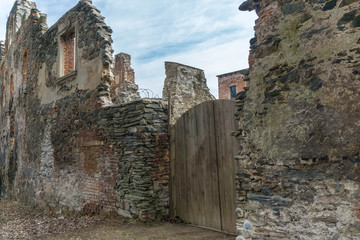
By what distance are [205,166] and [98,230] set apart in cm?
217

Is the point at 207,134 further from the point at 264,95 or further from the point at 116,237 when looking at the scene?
the point at 116,237

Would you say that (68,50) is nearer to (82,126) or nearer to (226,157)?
(82,126)

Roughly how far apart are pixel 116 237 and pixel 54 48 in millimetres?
6111

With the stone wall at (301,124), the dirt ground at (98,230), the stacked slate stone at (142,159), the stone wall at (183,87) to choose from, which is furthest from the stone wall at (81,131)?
the stone wall at (183,87)

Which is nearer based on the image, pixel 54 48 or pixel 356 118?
pixel 356 118

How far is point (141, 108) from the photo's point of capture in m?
5.79

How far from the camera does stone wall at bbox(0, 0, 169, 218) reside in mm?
5773

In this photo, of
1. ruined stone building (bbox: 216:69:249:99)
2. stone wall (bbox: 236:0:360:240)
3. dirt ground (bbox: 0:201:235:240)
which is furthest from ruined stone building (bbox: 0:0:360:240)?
ruined stone building (bbox: 216:69:249:99)

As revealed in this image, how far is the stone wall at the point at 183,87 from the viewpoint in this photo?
420 inches

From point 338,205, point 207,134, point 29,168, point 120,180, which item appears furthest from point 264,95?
point 29,168

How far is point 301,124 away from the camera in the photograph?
311 cm

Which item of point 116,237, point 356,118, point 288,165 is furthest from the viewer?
point 116,237

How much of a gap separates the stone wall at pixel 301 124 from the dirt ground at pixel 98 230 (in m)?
1.48

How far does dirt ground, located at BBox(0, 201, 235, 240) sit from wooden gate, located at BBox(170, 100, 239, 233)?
0.94 feet
